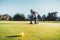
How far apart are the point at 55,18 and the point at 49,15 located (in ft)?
4.25

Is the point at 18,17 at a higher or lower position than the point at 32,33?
higher

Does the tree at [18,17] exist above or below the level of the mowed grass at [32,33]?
above

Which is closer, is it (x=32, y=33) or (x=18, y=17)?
(x=32, y=33)

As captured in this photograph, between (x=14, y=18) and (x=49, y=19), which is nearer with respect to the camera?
(x=49, y=19)

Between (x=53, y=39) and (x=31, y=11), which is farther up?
(x=31, y=11)

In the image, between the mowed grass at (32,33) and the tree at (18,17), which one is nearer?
the mowed grass at (32,33)

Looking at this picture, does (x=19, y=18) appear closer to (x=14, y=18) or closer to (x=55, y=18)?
(x=14, y=18)

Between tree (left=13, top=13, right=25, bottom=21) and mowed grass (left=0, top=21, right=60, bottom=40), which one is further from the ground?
tree (left=13, top=13, right=25, bottom=21)

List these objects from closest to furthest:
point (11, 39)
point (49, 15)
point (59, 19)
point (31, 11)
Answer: point (11, 39) → point (31, 11) → point (59, 19) → point (49, 15)

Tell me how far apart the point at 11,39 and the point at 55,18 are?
86.9 feet

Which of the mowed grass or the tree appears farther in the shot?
the tree

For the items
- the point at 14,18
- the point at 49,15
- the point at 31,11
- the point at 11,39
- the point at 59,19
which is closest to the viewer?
the point at 11,39

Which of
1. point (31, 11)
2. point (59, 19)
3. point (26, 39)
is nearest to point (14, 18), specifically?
point (59, 19)

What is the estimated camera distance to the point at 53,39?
8.80 meters
